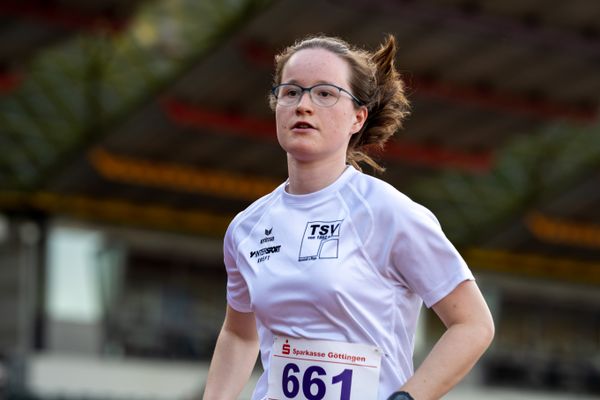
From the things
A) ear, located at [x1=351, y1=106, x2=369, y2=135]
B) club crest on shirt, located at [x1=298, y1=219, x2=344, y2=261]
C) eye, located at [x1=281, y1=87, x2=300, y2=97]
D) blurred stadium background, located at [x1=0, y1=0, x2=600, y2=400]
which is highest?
blurred stadium background, located at [x1=0, y1=0, x2=600, y2=400]

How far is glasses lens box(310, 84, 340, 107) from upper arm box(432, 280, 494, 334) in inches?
24.7

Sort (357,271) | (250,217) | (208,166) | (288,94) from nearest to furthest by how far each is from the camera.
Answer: (357,271), (288,94), (250,217), (208,166)

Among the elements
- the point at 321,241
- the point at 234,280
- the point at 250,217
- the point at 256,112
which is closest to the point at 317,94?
the point at 321,241

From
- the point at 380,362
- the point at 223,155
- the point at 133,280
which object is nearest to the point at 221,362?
the point at 380,362

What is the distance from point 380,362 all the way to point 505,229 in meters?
39.8

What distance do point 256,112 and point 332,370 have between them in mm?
28400

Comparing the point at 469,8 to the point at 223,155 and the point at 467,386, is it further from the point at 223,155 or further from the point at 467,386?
the point at 467,386

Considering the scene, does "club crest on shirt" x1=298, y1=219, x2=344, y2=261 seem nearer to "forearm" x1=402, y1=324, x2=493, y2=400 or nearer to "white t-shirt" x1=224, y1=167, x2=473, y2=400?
"white t-shirt" x1=224, y1=167, x2=473, y2=400

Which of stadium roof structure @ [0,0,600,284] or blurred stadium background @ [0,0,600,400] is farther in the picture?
blurred stadium background @ [0,0,600,400]

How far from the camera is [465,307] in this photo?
342 centimetres

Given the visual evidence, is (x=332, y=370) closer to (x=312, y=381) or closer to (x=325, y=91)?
(x=312, y=381)

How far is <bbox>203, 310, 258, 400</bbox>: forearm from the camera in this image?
4.02 metres

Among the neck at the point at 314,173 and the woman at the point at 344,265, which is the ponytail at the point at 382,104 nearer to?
the woman at the point at 344,265

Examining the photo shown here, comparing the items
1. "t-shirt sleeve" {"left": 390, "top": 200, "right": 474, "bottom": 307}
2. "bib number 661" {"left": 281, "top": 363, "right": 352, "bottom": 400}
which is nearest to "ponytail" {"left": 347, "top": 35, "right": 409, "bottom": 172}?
"t-shirt sleeve" {"left": 390, "top": 200, "right": 474, "bottom": 307}
